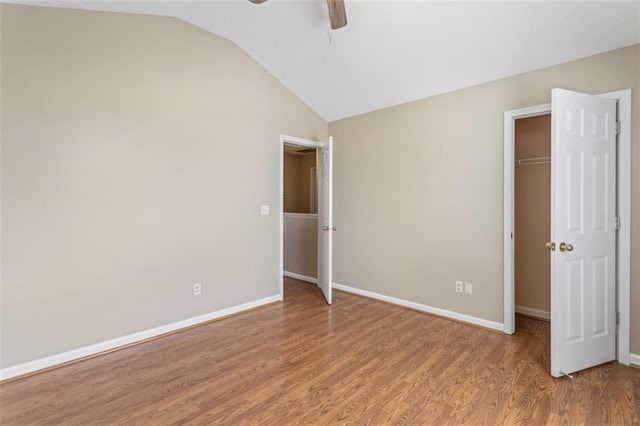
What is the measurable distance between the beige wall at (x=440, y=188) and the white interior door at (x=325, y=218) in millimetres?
312

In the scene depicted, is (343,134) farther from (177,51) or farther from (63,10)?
(63,10)

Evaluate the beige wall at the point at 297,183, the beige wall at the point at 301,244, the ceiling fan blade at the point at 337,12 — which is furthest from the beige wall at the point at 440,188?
the beige wall at the point at 297,183

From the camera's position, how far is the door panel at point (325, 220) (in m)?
3.89

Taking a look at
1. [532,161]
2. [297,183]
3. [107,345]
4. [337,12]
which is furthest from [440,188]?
[297,183]

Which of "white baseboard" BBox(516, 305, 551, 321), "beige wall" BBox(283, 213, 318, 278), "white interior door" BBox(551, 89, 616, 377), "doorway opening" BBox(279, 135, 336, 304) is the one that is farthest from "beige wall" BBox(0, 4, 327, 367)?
"white baseboard" BBox(516, 305, 551, 321)

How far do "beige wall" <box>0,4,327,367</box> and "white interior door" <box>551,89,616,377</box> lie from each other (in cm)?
289

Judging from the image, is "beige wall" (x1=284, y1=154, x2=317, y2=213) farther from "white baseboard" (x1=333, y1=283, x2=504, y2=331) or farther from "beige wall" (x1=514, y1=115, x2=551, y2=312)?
"beige wall" (x1=514, y1=115, x2=551, y2=312)

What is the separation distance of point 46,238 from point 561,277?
3.86m

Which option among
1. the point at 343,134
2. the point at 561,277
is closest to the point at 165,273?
the point at 343,134

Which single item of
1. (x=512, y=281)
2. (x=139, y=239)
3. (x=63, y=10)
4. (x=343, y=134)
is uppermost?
(x=63, y=10)

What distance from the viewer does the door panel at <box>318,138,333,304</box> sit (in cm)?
389

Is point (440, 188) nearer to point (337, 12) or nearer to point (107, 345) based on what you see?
point (337, 12)

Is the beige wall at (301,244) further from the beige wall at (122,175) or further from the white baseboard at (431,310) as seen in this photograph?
the beige wall at (122,175)

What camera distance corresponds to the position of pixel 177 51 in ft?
10.2
